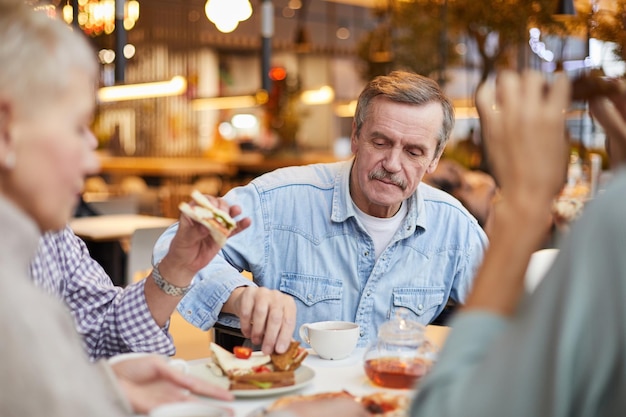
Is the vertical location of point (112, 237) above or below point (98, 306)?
below

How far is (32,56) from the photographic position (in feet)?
3.46

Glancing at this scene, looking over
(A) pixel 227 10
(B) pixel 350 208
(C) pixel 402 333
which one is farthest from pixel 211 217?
(A) pixel 227 10

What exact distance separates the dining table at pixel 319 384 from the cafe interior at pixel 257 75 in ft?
1.25

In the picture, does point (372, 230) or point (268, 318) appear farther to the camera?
point (372, 230)

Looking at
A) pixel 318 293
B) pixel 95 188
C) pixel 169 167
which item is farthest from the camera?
pixel 169 167

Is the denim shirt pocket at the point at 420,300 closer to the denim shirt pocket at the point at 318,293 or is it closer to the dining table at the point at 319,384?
the denim shirt pocket at the point at 318,293

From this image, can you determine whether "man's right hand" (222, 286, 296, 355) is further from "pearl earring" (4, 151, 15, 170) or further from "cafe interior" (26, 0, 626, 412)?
"pearl earring" (4, 151, 15, 170)

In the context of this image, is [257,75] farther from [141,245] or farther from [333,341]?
[333,341]

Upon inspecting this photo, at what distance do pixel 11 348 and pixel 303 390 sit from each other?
762 mm

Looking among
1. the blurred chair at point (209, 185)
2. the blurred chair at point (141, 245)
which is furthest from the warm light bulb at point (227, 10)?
the blurred chair at point (209, 185)

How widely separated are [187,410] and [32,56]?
2.01 feet

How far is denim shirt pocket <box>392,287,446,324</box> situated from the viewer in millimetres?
2367

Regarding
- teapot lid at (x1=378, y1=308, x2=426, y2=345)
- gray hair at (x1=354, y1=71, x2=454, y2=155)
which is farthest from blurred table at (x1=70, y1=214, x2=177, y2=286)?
teapot lid at (x1=378, y1=308, x2=426, y2=345)

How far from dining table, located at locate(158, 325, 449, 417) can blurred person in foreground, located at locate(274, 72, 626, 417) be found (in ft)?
1.63
